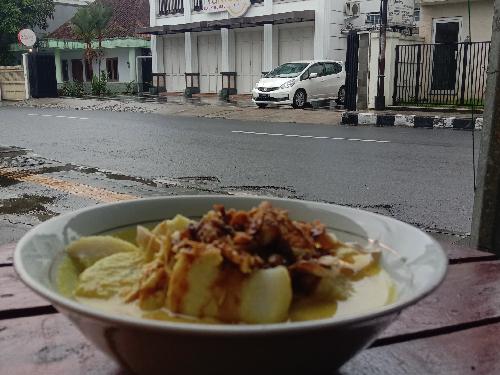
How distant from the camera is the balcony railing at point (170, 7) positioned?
2336cm

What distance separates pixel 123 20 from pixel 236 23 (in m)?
10.2

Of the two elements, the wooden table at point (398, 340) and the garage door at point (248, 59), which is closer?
the wooden table at point (398, 340)

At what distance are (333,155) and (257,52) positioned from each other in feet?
49.0

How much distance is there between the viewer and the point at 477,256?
130 centimetres

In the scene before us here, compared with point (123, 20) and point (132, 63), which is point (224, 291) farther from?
point (123, 20)

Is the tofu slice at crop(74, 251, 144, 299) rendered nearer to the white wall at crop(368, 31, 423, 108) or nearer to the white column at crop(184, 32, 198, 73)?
the white wall at crop(368, 31, 423, 108)

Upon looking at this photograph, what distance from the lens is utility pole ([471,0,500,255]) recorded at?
1.91 m

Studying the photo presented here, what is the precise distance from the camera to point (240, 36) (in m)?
21.4

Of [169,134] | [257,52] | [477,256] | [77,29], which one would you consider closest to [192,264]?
[477,256]

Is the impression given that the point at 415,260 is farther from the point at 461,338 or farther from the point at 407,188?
the point at 407,188

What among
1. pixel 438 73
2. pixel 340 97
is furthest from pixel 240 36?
pixel 438 73

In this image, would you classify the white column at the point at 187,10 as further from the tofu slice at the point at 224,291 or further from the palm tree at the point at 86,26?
the tofu slice at the point at 224,291

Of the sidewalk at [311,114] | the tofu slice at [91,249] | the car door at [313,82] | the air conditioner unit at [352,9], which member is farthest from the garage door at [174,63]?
the tofu slice at [91,249]

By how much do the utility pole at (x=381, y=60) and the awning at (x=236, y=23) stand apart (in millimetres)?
6335
